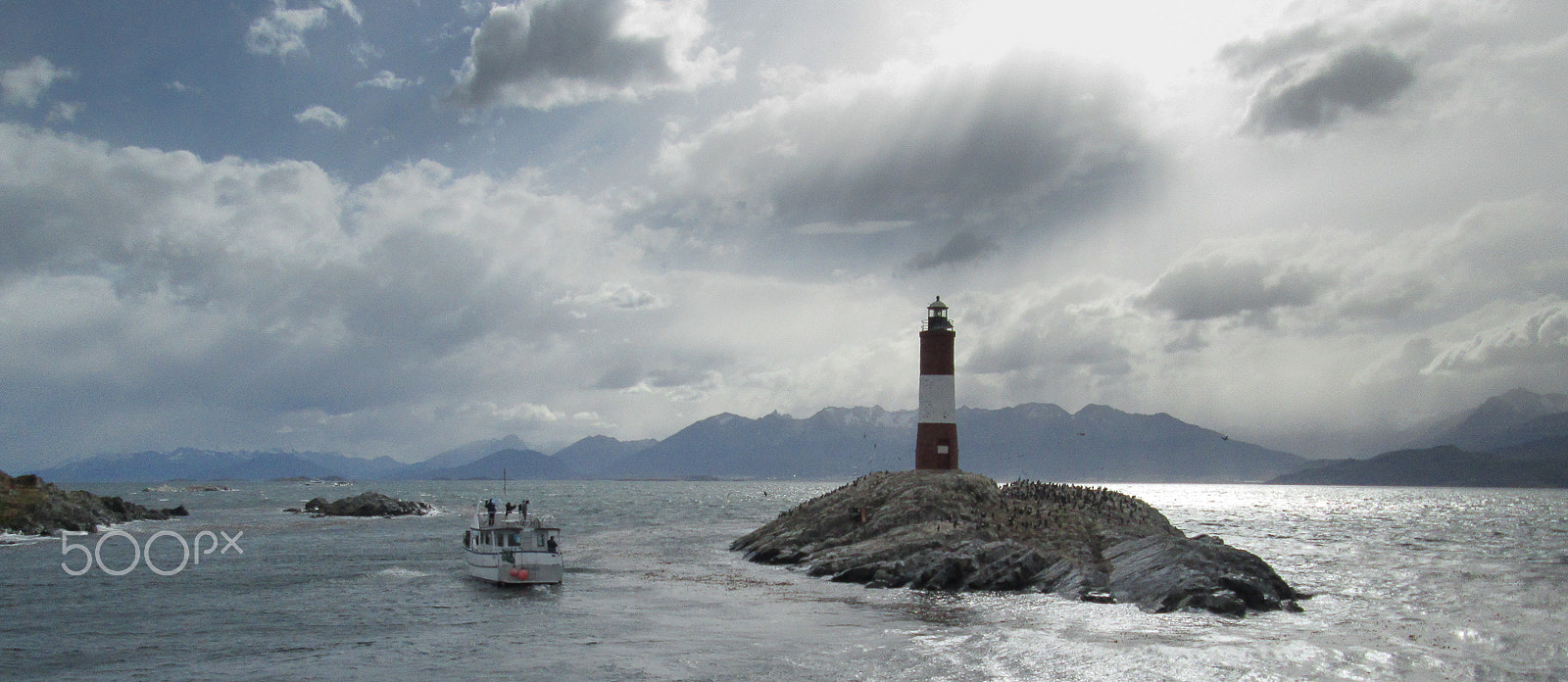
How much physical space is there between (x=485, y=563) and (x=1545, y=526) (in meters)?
104

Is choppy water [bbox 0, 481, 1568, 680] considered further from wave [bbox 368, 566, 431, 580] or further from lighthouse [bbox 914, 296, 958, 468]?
lighthouse [bbox 914, 296, 958, 468]

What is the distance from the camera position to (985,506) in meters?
49.8

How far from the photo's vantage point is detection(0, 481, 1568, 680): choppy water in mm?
26047

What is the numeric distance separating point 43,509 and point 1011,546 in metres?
76.4

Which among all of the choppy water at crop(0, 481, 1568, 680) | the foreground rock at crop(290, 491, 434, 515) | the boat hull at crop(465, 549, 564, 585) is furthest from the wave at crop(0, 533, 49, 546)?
the boat hull at crop(465, 549, 564, 585)

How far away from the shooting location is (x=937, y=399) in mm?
59375

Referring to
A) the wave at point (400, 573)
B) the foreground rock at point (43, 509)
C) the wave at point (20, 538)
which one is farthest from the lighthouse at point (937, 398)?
the foreground rock at point (43, 509)

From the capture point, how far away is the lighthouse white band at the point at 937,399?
59.2m

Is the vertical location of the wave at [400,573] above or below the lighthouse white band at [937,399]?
below

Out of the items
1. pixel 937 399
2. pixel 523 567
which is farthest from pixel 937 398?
pixel 523 567

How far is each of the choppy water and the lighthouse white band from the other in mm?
15788

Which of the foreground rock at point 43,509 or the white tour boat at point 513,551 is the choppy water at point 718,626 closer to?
the white tour boat at point 513,551

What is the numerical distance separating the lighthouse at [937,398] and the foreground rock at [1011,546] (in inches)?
146

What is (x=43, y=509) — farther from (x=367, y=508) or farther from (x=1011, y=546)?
(x=1011, y=546)
